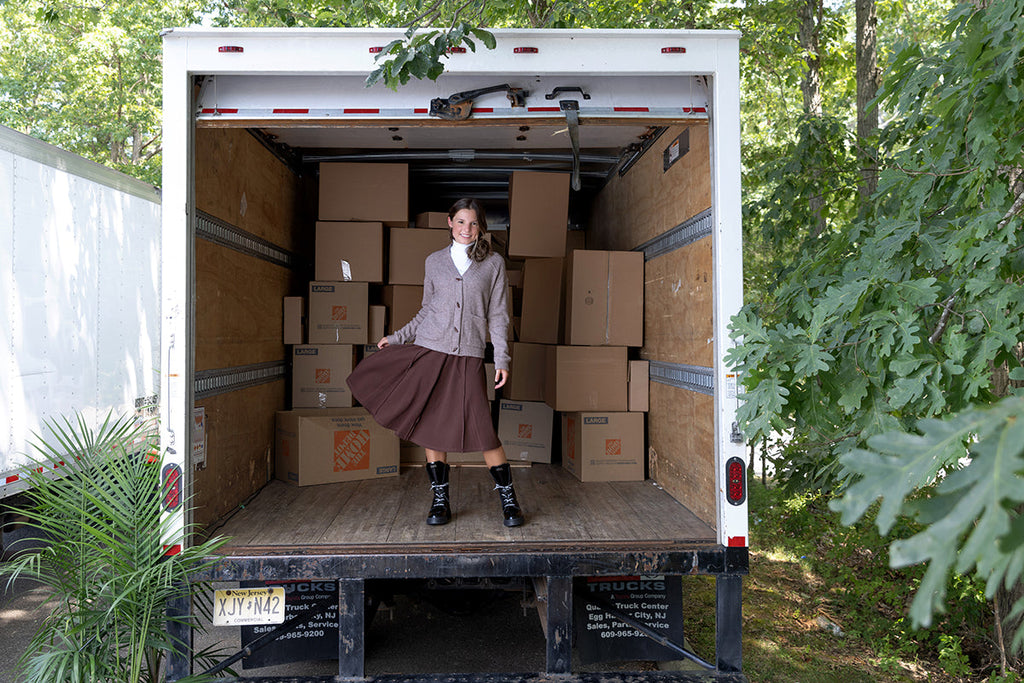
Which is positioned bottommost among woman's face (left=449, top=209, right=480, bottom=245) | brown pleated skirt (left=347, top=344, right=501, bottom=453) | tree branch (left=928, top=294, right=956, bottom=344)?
brown pleated skirt (left=347, top=344, right=501, bottom=453)

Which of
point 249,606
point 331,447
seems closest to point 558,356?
point 331,447

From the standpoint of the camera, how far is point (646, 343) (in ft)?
14.0

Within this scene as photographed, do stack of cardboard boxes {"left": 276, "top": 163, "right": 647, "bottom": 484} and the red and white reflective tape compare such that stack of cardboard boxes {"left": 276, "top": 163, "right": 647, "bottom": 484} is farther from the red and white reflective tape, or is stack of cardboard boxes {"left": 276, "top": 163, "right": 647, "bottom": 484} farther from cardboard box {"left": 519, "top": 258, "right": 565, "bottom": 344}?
the red and white reflective tape

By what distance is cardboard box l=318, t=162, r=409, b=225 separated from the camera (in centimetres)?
475

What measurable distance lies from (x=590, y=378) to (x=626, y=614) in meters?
1.55

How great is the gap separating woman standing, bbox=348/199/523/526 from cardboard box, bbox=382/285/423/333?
4.03 ft

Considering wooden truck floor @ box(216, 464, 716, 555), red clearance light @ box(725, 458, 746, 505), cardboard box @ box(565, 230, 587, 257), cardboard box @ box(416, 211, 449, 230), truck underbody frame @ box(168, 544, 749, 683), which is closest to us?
truck underbody frame @ box(168, 544, 749, 683)

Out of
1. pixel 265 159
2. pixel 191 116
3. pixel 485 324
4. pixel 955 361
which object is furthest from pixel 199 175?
pixel 955 361

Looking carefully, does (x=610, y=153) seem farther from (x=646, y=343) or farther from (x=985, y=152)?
(x=985, y=152)

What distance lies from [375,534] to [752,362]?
1.74m

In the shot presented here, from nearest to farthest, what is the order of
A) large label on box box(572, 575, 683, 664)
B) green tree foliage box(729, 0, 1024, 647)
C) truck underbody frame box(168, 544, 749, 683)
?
green tree foliage box(729, 0, 1024, 647), truck underbody frame box(168, 544, 749, 683), large label on box box(572, 575, 683, 664)

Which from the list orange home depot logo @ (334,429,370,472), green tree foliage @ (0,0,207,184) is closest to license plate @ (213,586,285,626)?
orange home depot logo @ (334,429,370,472)

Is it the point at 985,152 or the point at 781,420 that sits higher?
the point at 985,152

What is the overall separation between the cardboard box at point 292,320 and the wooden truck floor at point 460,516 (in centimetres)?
95
